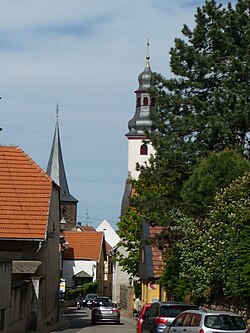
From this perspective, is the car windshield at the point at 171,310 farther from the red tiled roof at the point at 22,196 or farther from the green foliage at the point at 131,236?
the green foliage at the point at 131,236

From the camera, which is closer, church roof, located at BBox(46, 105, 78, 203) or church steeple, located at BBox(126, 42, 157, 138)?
church steeple, located at BBox(126, 42, 157, 138)

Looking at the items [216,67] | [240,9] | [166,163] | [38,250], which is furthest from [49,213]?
[240,9]

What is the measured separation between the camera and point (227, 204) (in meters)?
27.0

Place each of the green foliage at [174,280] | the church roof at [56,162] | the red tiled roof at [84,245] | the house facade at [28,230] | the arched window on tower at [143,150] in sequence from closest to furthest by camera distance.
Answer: the house facade at [28,230]
the green foliage at [174,280]
the red tiled roof at [84,245]
the arched window on tower at [143,150]
the church roof at [56,162]

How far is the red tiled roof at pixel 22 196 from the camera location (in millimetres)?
33500

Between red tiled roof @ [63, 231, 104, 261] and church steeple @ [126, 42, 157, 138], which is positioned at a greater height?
church steeple @ [126, 42, 157, 138]

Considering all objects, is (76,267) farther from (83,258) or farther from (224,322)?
(224,322)

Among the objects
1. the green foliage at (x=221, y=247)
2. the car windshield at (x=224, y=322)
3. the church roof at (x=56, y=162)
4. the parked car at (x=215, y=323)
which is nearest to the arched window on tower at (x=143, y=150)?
the church roof at (x=56, y=162)

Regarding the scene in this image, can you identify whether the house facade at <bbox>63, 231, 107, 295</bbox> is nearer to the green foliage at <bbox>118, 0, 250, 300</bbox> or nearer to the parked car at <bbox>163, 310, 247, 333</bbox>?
the green foliage at <bbox>118, 0, 250, 300</bbox>

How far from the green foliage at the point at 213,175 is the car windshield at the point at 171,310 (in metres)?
6.98

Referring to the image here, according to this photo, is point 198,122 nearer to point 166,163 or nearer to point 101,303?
point 166,163

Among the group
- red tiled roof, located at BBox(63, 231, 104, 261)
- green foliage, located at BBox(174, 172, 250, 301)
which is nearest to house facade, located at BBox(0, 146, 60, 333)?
green foliage, located at BBox(174, 172, 250, 301)

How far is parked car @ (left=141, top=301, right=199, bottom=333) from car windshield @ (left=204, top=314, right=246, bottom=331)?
4503 millimetres

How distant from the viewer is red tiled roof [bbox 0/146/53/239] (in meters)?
33.5
